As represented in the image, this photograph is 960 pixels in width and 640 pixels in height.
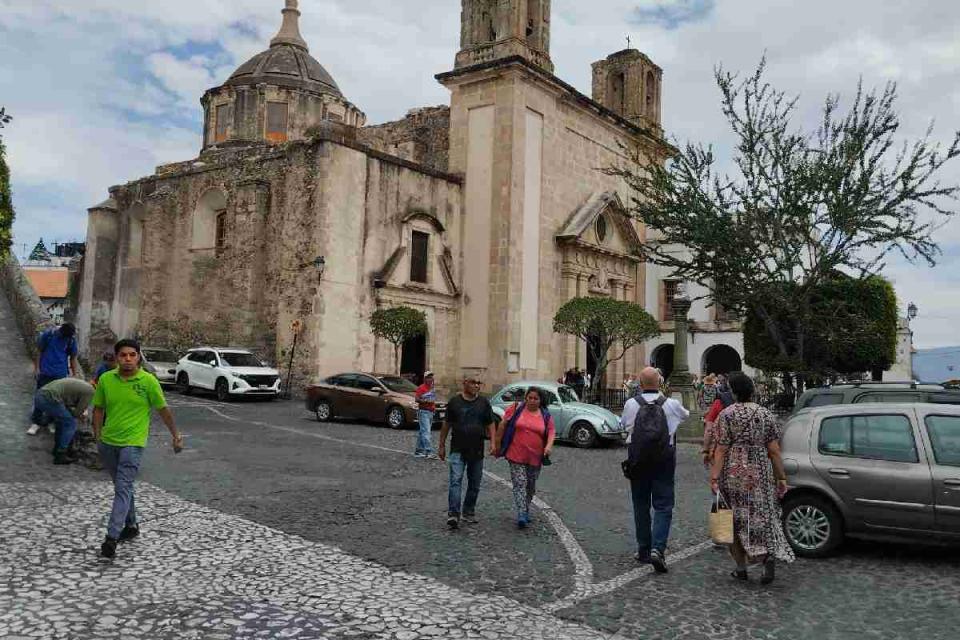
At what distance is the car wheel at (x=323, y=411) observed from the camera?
19.5m

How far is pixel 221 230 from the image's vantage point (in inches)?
1180

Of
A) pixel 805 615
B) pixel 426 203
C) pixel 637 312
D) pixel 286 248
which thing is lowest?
pixel 805 615

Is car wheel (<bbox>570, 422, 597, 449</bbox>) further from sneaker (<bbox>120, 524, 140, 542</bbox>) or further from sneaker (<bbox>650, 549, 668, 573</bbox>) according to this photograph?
sneaker (<bbox>120, 524, 140, 542</bbox>)

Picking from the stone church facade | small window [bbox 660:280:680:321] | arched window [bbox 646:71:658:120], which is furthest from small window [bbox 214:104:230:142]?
small window [bbox 660:280:680:321]

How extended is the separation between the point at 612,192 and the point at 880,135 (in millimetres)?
13850

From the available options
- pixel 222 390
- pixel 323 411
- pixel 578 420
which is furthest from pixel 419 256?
pixel 578 420

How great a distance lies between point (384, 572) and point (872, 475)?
4159 millimetres

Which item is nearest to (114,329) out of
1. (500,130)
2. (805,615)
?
(500,130)

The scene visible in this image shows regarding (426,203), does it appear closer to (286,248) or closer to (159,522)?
(286,248)

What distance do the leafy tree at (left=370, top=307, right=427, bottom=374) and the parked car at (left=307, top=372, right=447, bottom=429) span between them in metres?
3.72

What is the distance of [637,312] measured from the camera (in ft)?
76.8

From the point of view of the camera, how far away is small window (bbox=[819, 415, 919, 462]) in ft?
22.6

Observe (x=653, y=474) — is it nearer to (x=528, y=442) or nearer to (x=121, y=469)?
(x=528, y=442)

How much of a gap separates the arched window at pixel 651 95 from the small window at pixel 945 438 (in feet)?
106
